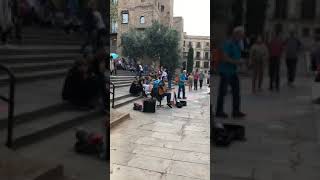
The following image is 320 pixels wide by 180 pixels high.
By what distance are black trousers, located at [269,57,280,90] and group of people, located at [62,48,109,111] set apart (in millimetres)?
1048

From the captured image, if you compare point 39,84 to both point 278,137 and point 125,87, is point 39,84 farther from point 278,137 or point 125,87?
point 125,87

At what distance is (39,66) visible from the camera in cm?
233

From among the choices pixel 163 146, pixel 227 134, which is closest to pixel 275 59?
pixel 227 134

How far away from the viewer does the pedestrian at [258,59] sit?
6.79 feet

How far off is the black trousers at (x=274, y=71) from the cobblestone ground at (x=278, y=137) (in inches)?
1.3

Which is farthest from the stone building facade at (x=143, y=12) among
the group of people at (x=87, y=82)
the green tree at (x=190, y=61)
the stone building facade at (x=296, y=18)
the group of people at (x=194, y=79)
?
the stone building facade at (x=296, y=18)

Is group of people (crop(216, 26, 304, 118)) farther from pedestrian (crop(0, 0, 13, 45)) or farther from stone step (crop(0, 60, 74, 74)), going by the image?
pedestrian (crop(0, 0, 13, 45))

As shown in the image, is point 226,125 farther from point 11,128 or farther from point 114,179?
point 114,179

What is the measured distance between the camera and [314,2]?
77.6 inches

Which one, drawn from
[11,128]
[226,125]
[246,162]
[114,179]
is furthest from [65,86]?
[114,179]

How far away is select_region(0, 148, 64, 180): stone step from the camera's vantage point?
228 centimetres

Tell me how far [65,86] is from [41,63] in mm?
201

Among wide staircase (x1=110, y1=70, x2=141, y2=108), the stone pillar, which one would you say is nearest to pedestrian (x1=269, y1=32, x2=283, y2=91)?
the stone pillar

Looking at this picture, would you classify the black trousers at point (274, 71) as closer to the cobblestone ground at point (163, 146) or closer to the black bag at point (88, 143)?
the black bag at point (88, 143)
